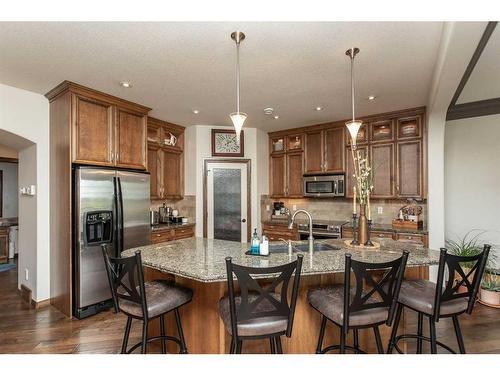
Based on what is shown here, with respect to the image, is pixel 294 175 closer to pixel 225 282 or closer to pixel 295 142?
pixel 295 142

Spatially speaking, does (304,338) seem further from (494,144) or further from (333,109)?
(494,144)

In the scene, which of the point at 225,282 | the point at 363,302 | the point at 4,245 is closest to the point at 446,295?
the point at 363,302

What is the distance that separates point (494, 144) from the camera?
389 cm

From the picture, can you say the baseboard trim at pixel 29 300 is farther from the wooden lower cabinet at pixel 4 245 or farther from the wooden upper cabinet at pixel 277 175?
the wooden upper cabinet at pixel 277 175

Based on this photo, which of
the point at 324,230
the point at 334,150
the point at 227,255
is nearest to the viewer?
the point at 227,255

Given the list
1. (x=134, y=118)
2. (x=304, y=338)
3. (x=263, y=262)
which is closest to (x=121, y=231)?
(x=134, y=118)

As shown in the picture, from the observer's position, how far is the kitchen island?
1869 mm

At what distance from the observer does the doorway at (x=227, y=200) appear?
4.91m

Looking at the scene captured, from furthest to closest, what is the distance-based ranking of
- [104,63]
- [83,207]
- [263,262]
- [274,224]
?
[274,224] < [83,207] < [104,63] < [263,262]

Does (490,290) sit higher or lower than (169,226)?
lower

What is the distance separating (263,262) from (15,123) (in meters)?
3.28

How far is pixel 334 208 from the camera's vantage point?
4.99 meters

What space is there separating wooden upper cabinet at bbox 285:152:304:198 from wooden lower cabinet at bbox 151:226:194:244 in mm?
1942

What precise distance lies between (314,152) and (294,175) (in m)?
0.56
